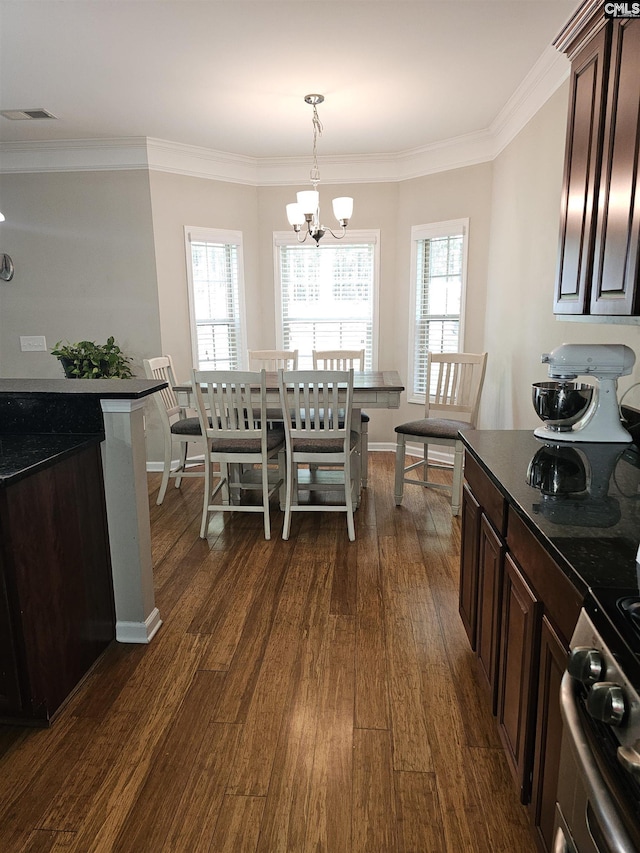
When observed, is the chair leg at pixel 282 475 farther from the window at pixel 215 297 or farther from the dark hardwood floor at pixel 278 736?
the window at pixel 215 297

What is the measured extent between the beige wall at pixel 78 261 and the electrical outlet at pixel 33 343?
0.03 m

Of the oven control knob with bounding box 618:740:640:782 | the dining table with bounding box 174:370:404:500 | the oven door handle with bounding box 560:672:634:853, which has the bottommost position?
the oven door handle with bounding box 560:672:634:853

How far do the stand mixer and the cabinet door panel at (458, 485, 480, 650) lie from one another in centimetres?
38

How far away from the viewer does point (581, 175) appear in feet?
6.63

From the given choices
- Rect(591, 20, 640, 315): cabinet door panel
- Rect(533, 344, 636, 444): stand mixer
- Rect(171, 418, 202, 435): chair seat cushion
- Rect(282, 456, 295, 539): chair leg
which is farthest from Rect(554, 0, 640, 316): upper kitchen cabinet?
Rect(171, 418, 202, 435): chair seat cushion

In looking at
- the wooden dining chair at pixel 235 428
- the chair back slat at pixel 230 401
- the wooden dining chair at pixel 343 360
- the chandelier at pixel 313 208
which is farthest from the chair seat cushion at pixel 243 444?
the chandelier at pixel 313 208

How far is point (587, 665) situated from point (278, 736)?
1309mm

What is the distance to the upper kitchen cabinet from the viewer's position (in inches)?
63.6

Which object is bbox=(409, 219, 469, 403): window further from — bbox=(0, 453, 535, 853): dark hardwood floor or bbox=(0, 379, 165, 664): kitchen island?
bbox=(0, 379, 165, 664): kitchen island

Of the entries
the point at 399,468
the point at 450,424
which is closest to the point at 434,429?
the point at 450,424

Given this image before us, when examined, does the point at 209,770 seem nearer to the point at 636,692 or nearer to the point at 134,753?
the point at 134,753

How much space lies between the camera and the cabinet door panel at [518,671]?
144cm

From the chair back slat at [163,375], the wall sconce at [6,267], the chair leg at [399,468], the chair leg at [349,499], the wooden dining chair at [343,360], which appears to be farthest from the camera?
the wall sconce at [6,267]

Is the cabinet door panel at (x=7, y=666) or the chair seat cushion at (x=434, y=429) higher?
the chair seat cushion at (x=434, y=429)
